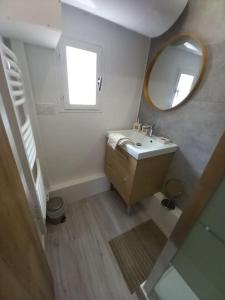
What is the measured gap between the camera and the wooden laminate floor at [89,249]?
1012 millimetres

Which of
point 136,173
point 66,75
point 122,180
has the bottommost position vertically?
point 122,180

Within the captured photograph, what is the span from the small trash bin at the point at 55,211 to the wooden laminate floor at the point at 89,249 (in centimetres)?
7

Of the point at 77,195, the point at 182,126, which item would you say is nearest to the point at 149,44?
the point at 182,126

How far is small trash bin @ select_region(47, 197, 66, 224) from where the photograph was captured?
4.55 feet

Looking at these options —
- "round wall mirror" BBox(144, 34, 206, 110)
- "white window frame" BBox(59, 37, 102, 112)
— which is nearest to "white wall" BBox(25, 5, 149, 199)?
"white window frame" BBox(59, 37, 102, 112)

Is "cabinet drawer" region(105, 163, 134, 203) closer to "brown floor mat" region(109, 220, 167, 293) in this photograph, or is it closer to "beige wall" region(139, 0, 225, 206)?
"brown floor mat" region(109, 220, 167, 293)

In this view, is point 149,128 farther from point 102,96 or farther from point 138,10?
point 138,10

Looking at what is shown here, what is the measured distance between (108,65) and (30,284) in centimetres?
170

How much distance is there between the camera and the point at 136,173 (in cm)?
126

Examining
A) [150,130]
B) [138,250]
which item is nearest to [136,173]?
[150,130]

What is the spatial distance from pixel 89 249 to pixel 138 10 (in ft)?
6.80

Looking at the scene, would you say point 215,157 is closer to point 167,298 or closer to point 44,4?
point 167,298

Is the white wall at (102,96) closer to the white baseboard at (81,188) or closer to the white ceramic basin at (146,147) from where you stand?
the white baseboard at (81,188)

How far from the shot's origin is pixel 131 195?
54.6 inches
